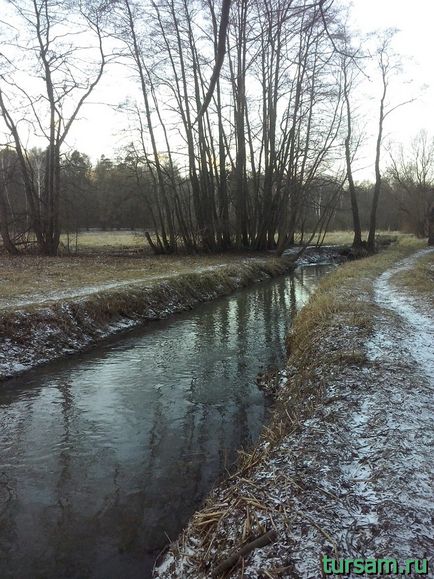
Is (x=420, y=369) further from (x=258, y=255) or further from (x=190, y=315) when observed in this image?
(x=258, y=255)

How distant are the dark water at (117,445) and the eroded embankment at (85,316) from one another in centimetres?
58

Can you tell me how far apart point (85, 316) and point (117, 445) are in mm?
5965

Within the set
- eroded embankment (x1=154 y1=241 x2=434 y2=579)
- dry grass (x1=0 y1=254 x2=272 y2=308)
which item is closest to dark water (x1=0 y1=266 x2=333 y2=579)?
eroded embankment (x1=154 y1=241 x2=434 y2=579)

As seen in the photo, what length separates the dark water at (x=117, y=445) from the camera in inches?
148

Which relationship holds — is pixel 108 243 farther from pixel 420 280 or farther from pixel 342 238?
pixel 420 280

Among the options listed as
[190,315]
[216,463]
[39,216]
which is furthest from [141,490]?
[39,216]

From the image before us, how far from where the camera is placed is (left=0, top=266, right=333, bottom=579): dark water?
3748mm

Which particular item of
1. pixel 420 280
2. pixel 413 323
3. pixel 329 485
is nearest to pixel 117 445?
pixel 329 485

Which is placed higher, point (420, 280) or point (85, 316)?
point (420, 280)

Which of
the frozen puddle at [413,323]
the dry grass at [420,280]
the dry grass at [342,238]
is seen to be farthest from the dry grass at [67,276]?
the dry grass at [342,238]

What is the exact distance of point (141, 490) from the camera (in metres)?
4.49

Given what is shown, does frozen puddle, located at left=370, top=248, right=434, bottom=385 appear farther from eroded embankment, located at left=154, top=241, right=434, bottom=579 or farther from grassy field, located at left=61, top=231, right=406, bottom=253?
grassy field, located at left=61, top=231, right=406, bottom=253

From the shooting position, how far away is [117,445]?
540 cm

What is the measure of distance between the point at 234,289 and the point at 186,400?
11518mm
